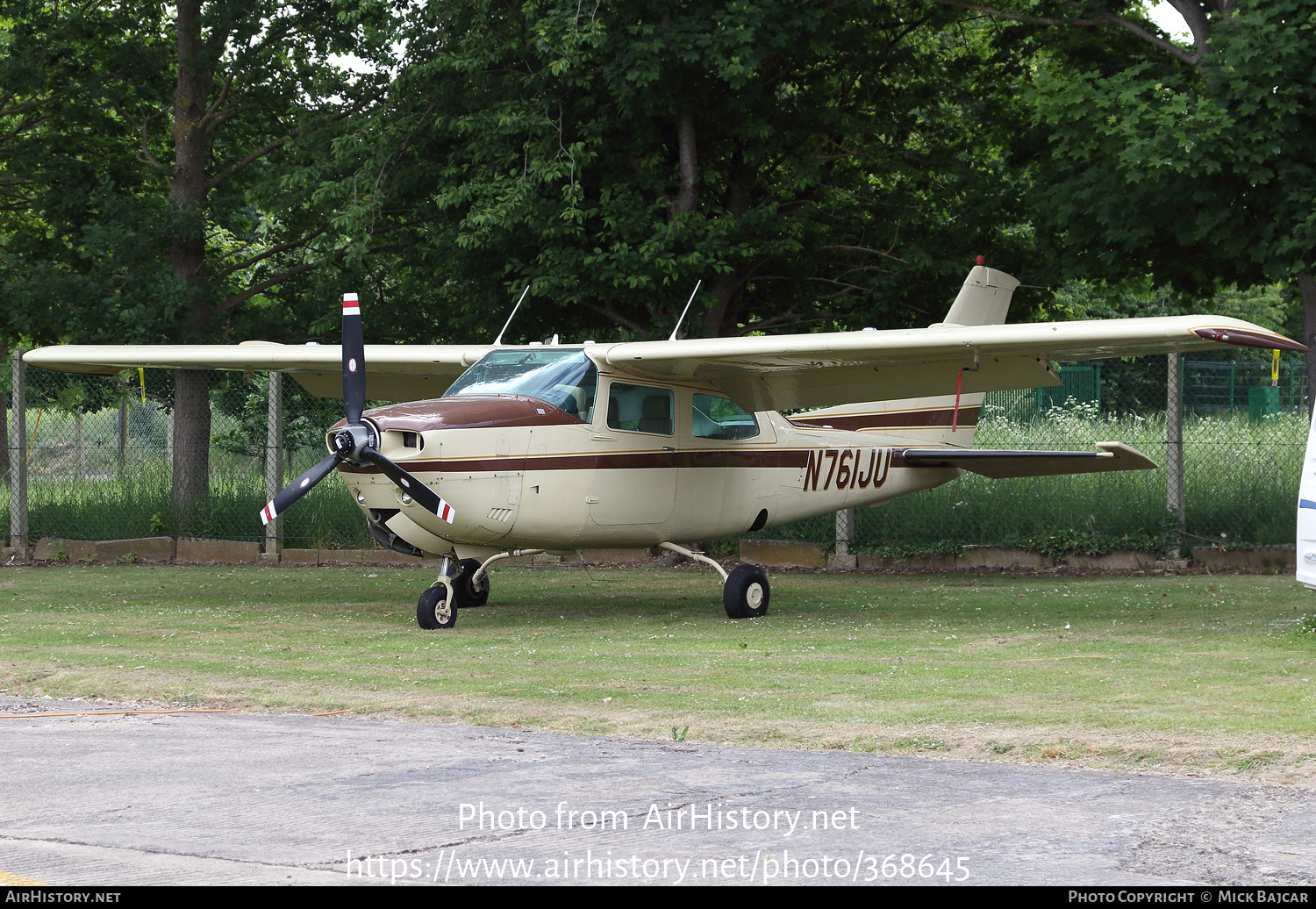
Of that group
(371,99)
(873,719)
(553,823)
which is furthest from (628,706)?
(371,99)

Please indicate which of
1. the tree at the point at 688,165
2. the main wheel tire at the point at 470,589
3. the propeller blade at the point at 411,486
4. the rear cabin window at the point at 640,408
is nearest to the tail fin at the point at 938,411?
the tree at the point at 688,165

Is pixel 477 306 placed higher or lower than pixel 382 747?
higher

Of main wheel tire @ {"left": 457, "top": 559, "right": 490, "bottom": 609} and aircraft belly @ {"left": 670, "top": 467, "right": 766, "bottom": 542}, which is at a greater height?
aircraft belly @ {"left": 670, "top": 467, "right": 766, "bottom": 542}

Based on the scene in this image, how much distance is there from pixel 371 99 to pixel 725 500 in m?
9.58

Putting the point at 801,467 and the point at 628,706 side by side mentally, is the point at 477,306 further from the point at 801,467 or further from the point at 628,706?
the point at 628,706

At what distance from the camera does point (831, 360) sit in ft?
42.8

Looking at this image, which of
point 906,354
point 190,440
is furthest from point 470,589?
point 190,440

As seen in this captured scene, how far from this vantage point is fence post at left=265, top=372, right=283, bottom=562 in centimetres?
1988

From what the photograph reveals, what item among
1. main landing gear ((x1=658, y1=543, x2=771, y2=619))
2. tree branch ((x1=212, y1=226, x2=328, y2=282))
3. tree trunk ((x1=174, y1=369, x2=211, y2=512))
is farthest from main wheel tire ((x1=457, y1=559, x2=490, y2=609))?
tree branch ((x1=212, y1=226, x2=328, y2=282))

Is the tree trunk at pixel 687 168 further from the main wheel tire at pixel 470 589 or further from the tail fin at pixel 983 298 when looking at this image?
the main wheel tire at pixel 470 589

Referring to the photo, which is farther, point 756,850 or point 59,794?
point 59,794

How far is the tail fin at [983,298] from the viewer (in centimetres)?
1590

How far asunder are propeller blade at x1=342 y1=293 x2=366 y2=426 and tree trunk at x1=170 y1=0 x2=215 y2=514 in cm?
867

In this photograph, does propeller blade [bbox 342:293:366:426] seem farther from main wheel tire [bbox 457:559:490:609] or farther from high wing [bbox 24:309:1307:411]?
main wheel tire [bbox 457:559:490:609]
